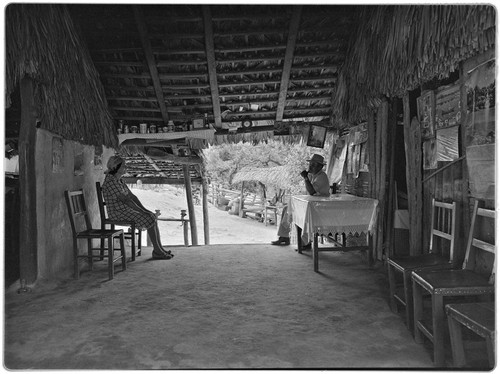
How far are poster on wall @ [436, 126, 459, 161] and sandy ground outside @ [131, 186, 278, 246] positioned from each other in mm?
10114

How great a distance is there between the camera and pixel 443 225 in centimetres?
347

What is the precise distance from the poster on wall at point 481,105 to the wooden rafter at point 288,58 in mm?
2307

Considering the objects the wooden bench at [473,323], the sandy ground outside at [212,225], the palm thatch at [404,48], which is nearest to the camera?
the wooden bench at [473,323]

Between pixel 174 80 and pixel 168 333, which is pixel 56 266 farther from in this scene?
pixel 174 80

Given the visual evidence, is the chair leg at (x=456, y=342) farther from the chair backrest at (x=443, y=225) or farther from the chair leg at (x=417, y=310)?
the chair backrest at (x=443, y=225)

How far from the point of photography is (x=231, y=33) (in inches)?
202

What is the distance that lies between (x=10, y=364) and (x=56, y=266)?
207cm

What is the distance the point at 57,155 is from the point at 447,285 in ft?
13.3

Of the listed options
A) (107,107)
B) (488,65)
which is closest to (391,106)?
(488,65)

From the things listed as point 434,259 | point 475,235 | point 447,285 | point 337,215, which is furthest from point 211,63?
point 447,285

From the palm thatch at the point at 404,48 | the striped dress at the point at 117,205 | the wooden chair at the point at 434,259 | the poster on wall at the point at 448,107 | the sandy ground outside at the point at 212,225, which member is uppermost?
the palm thatch at the point at 404,48

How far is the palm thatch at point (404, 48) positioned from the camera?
9.48ft

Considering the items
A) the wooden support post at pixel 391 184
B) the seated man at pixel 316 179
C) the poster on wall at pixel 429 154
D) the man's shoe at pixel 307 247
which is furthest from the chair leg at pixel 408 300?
the man's shoe at pixel 307 247

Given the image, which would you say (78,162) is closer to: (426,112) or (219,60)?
(219,60)
